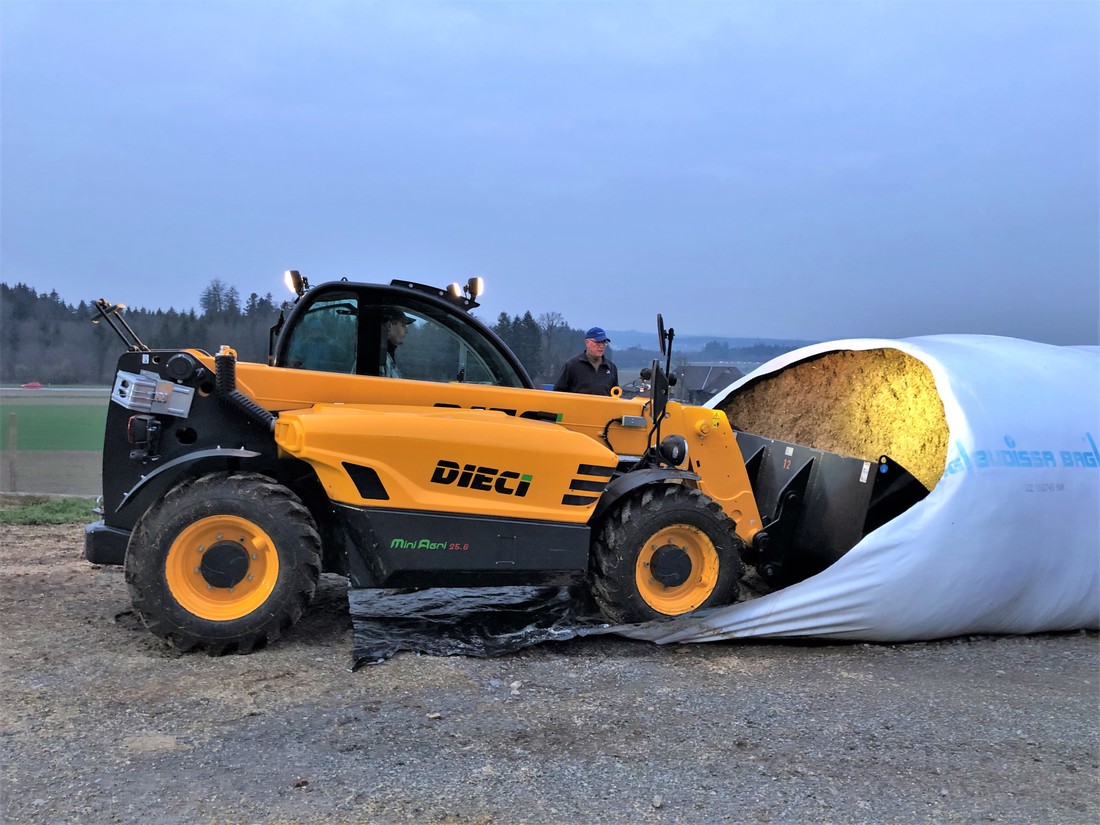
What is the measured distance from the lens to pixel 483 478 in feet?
15.4

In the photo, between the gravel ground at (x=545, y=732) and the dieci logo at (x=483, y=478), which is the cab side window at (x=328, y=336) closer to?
the dieci logo at (x=483, y=478)

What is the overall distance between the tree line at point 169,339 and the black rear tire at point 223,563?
107 centimetres

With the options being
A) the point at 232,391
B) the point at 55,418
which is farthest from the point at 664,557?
the point at 55,418

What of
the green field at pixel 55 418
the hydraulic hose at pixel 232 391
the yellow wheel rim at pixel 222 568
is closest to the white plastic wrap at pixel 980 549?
the yellow wheel rim at pixel 222 568

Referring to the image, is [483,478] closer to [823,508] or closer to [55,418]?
[823,508]

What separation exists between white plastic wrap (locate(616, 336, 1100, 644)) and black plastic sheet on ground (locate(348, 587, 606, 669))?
493 millimetres

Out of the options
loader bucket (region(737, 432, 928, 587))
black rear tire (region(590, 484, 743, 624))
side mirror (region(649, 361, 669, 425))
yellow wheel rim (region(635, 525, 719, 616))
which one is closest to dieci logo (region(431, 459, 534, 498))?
black rear tire (region(590, 484, 743, 624))

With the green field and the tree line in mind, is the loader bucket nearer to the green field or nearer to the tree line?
the tree line

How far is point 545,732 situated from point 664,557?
166cm

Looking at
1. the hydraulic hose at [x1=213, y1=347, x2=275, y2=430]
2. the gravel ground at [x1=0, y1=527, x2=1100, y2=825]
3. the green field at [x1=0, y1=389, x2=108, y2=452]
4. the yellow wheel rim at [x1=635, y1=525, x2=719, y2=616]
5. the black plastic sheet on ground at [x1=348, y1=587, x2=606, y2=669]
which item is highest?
the hydraulic hose at [x1=213, y1=347, x2=275, y2=430]

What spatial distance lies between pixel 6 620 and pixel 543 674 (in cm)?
310

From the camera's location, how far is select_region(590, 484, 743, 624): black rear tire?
498 cm

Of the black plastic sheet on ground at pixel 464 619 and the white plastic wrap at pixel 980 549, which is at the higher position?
the white plastic wrap at pixel 980 549

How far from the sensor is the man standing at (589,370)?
22.8 ft
